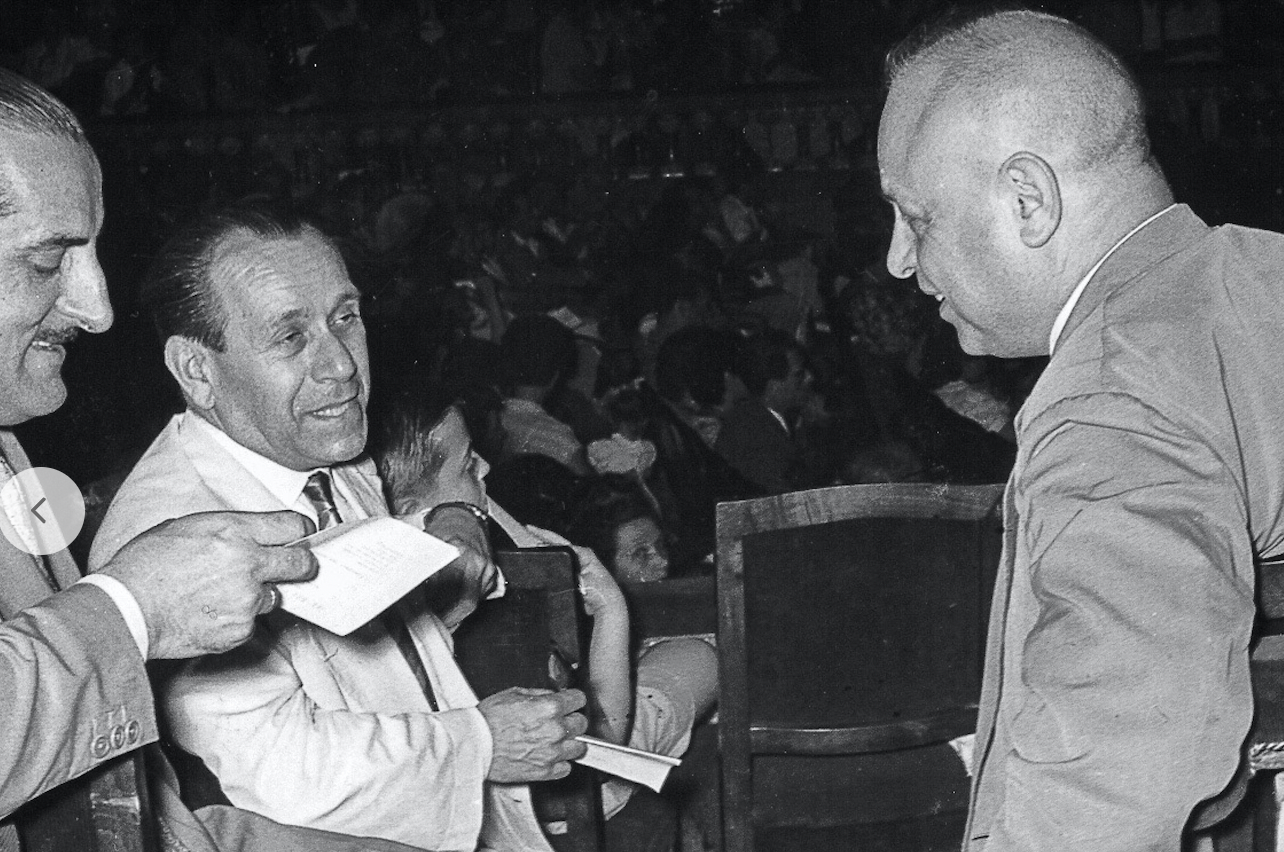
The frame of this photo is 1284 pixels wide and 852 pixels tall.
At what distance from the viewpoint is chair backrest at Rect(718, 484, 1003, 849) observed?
6.23ft

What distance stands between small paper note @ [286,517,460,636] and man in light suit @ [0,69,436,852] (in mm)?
32

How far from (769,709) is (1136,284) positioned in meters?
0.91

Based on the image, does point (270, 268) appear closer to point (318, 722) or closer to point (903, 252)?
point (318, 722)

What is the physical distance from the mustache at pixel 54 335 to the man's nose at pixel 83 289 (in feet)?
0.09

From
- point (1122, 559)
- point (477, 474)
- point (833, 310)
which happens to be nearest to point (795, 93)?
point (833, 310)

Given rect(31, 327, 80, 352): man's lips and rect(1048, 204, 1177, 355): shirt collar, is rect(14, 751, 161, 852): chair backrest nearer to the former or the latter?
rect(31, 327, 80, 352): man's lips

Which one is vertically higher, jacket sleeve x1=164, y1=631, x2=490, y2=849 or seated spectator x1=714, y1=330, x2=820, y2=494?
jacket sleeve x1=164, y1=631, x2=490, y2=849

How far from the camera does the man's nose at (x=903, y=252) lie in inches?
66.4

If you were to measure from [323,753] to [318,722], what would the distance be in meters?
0.05

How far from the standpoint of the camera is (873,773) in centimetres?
209

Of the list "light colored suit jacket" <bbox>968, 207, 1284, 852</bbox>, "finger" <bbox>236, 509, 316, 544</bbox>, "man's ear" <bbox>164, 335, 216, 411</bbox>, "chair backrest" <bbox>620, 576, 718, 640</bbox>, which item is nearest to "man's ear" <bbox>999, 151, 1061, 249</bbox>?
"light colored suit jacket" <bbox>968, 207, 1284, 852</bbox>

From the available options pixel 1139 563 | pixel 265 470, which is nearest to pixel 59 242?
pixel 265 470

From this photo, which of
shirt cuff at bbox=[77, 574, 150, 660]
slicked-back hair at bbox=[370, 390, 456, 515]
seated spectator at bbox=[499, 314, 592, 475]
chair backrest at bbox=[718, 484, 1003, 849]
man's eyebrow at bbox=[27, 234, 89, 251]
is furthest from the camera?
seated spectator at bbox=[499, 314, 592, 475]

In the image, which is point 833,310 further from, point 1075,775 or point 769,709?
point 1075,775
